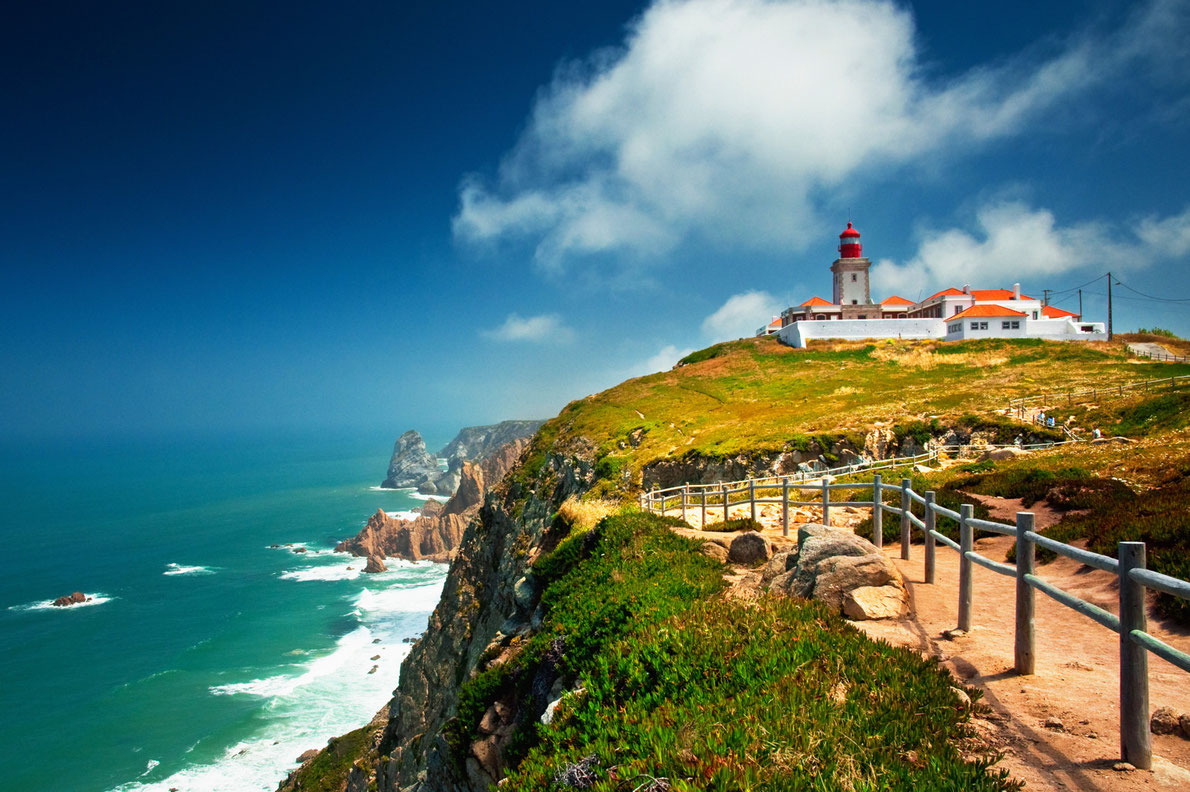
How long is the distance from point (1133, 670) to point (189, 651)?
76613 mm

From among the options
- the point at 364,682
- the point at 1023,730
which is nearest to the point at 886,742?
the point at 1023,730

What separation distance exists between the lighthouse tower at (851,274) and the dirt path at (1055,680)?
87.4 meters

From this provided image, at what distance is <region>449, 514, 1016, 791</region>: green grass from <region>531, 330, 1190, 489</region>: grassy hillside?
95.7 feet

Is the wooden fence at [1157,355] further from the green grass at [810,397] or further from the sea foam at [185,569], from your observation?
the sea foam at [185,569]

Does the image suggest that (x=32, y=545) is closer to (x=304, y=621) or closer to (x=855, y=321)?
(x=304, y=621)

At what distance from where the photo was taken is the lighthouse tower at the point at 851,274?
8912 cm

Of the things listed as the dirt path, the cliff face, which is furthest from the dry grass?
the dirt path

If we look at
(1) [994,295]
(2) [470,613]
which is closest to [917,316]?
(1) [994,295]

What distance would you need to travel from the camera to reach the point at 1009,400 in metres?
39.5

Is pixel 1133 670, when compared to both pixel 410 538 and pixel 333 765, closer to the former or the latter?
pixel 333 765

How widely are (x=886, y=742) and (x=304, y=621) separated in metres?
77.7

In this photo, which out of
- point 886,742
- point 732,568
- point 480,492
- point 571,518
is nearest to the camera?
point 886,742

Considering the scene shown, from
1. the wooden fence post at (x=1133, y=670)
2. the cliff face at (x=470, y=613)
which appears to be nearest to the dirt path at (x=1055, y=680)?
the wooden fence post at (x=1133, y=670)

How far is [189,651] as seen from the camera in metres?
60.8
